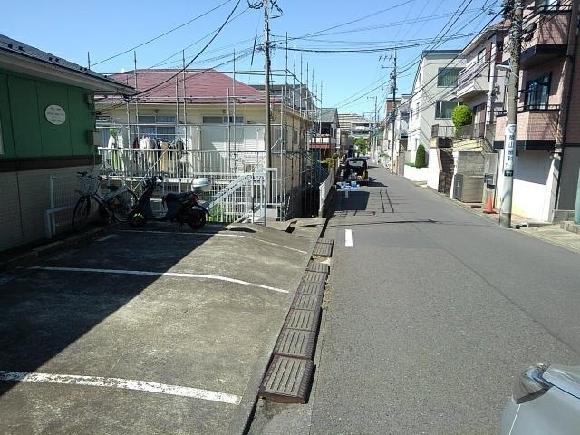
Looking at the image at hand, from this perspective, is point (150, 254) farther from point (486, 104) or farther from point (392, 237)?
point (486, 104)

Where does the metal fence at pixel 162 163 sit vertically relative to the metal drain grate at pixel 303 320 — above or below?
above

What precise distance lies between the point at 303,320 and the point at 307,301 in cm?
78

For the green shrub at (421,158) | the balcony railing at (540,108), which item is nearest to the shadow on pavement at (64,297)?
the balcony railing at (540,108)

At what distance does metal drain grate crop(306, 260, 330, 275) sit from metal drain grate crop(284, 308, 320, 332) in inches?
89.4

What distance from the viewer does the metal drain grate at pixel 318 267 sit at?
26.8 ft

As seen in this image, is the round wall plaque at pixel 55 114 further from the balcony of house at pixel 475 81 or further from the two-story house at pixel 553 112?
the balcony of house at pixel 475 81

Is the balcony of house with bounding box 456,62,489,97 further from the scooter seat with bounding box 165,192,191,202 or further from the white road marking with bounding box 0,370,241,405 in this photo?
the white road marking with bounding box 0,370,241,405

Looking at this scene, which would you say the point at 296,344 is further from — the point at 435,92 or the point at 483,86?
the point at 435,92

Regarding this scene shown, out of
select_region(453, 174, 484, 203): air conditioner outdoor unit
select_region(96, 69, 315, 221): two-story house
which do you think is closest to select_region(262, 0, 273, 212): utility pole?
select_region(96, 69, 315, 221): two-story house

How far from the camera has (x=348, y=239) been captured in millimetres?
11961

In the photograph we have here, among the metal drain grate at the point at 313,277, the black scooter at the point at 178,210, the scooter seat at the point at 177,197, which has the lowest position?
the metal drain grate at the point at 313,277

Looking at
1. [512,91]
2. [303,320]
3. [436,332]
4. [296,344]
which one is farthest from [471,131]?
[296,344]

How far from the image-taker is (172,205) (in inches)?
396

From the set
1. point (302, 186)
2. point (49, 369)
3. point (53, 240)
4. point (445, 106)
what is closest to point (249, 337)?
point (49, 369)
